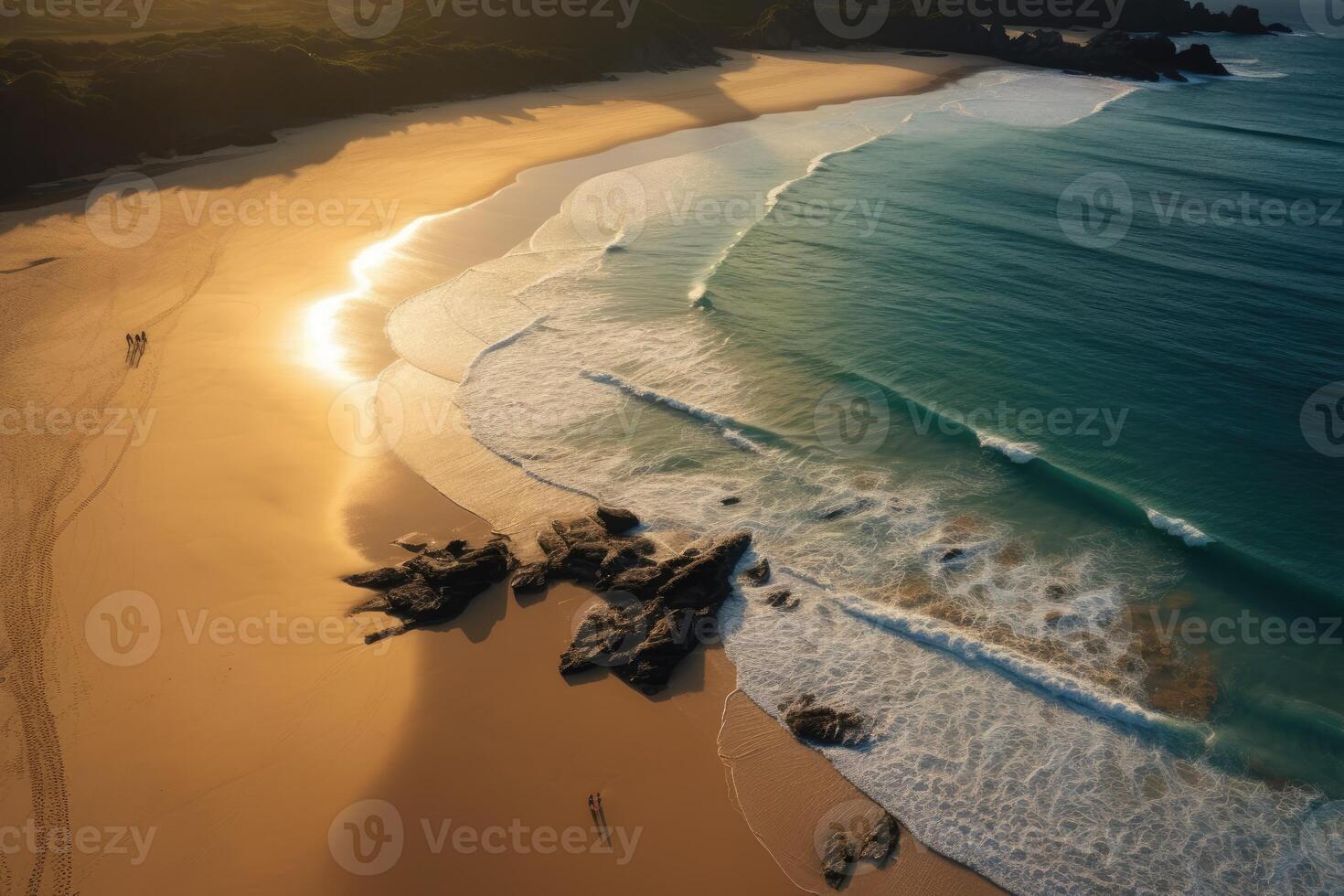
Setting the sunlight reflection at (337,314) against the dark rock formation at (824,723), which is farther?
the sunlight reflection at (337,314)

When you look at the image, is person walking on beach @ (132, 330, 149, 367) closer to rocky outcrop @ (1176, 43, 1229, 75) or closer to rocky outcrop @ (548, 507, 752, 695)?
rocky outcrop @ (548, 507, 752, 695)

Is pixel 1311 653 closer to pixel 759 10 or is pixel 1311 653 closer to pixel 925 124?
pixel 925 124

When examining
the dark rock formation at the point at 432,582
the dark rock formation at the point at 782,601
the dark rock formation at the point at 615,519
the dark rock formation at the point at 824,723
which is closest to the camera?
the dark rock formation at the point at 824,723

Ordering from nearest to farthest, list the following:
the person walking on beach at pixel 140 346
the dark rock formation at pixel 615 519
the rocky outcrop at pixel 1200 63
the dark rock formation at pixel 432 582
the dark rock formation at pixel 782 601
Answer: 1. the dark rock formation at pixel 432 582
2. the dark rock formation at pixel 782 601
3. the dark rock formation at pixel 615 519
4. the person walking on beach at pixel 140 346
5. the rocky outcrop at pixel 1200 63

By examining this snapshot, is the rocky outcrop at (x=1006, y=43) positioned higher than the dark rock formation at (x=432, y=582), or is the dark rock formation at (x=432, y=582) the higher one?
the rocky outcrop at (x=1006, y=43)

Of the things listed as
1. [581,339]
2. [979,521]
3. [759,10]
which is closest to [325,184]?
[581,339]

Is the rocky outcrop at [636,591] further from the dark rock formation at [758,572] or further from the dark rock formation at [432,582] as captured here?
the dark rock formation at [432,582]

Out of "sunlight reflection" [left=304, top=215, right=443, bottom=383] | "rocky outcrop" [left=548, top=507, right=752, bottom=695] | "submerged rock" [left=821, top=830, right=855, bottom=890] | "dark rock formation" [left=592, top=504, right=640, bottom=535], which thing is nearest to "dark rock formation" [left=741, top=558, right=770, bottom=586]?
"rocky outcrop" [left=548, top=507, right=752, bottom=695]

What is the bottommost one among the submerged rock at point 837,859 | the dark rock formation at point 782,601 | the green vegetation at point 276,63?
the submerged rock at point 837,859

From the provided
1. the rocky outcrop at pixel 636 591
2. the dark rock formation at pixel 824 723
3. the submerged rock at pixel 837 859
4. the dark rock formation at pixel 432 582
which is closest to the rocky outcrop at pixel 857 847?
the submerged rock at pixel 837 859
